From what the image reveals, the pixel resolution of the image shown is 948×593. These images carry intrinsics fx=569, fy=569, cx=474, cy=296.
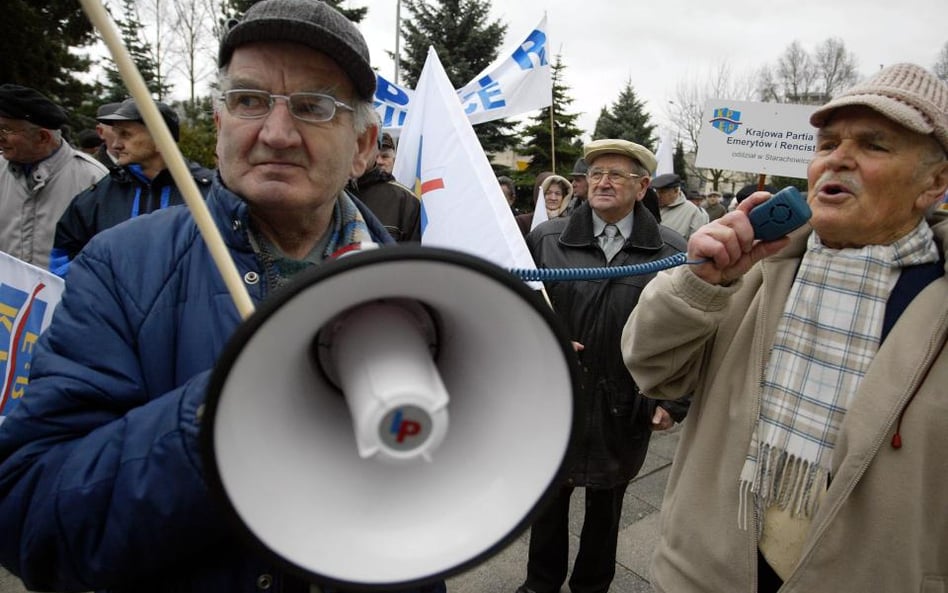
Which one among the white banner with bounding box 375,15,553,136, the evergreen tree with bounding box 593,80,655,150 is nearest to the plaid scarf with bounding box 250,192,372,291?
the white banner with bounding box 375,15,553,136

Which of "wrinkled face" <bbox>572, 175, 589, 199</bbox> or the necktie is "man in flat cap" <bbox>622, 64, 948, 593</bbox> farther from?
"wrinkled face" <bbox>572, 175, 589, 199</bbox>

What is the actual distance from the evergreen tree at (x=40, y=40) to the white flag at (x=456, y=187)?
11563 mm

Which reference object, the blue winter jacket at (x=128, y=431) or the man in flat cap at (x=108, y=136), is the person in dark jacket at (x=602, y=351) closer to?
the blue winter jacket at (x=128, y=431)

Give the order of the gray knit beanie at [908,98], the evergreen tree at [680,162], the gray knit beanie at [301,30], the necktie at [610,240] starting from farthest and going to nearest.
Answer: the evergreen tree at [680,162], the necktie at [610,240], the gray knit beanie at [908,98], the gray knit beanie at [301,30]

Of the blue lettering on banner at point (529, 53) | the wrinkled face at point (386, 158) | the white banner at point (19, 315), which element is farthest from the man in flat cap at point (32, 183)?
the blue lettering on banner at point (529, 53)

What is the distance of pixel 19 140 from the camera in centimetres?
326

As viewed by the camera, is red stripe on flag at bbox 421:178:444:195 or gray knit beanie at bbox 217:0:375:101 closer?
gray knit beanie at bbox 217:0:375:101

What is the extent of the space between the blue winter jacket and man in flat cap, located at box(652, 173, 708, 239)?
6.12 m

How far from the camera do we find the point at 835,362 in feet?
4.64

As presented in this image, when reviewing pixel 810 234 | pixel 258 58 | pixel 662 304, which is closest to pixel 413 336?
pixel 258 58

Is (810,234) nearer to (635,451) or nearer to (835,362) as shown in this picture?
(835,362)

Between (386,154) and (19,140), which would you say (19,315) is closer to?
(19,140)

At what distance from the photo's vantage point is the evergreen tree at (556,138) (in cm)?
2105

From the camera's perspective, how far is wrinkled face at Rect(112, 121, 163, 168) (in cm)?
Answer: 300
